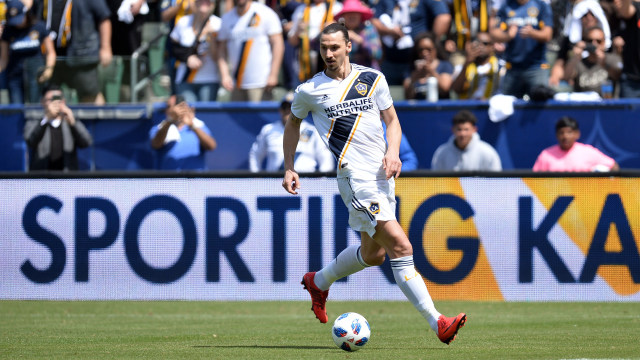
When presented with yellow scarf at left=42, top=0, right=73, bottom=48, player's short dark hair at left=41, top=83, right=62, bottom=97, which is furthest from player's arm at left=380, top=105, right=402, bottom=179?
yellow scarf at left=42, top=0, right=73, bottom=48

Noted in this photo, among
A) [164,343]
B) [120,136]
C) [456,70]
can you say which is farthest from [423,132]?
[164,343]

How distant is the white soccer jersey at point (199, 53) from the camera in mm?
13547

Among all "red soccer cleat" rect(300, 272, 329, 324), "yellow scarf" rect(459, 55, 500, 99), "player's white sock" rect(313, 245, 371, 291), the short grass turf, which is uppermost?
"yellow scarf" rect(459, 55, 500, 99)

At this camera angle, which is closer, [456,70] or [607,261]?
[607,261]

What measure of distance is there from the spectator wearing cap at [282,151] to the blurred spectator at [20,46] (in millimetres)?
3489

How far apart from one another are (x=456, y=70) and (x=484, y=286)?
13.8ft

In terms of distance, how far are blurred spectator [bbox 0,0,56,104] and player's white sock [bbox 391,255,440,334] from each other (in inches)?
322

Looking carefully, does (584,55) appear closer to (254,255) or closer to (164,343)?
(254,255)

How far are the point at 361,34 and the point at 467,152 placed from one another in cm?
259

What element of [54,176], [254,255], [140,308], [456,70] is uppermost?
[456,70]

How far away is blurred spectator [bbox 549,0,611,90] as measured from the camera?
512 inches

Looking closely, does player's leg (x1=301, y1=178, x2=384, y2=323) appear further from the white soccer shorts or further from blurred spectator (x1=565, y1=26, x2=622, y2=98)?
blurred spectator (x1=565, y1=26, x2=622, y2=98)

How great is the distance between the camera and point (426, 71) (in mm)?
13078

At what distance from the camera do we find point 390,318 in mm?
9711
